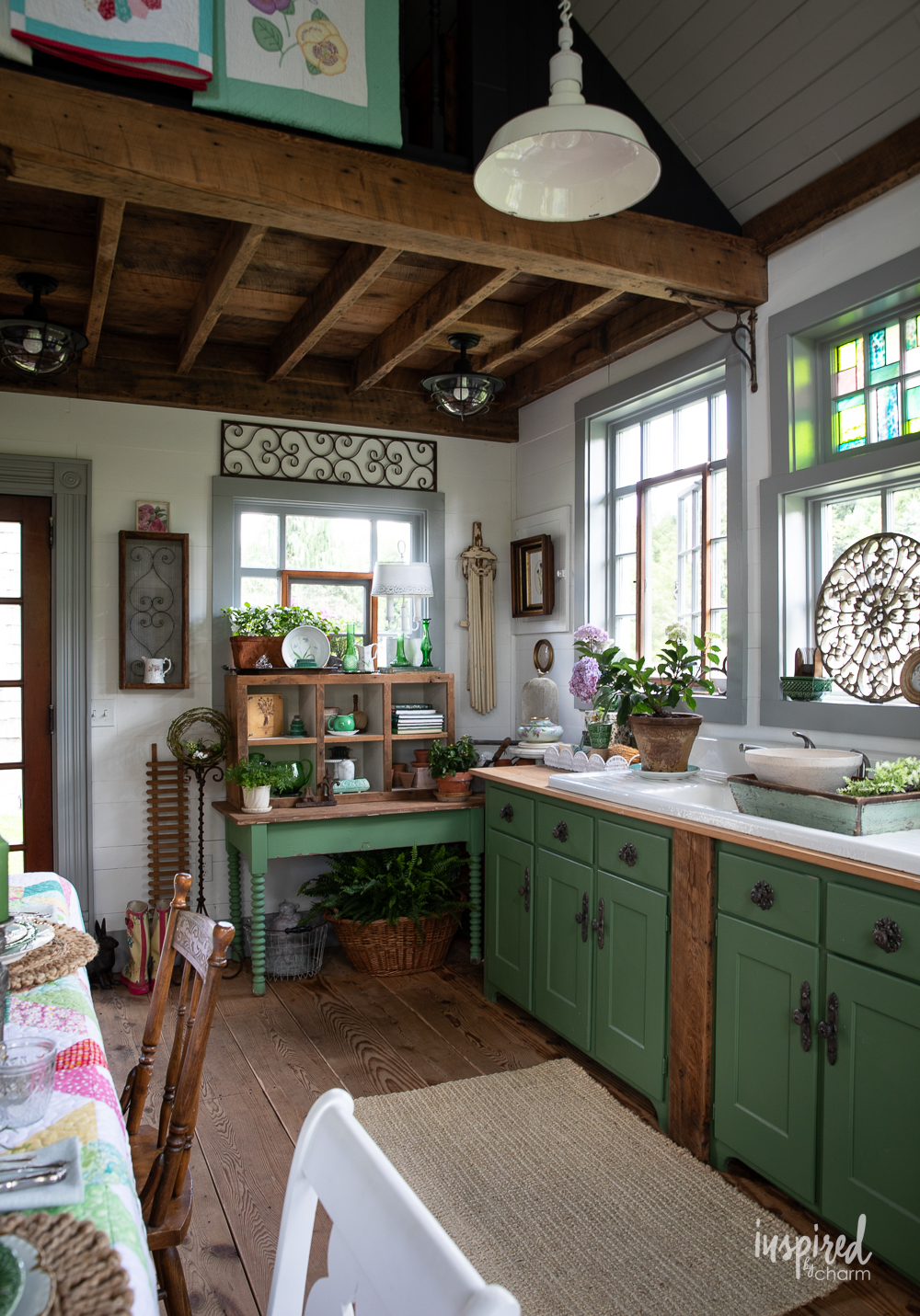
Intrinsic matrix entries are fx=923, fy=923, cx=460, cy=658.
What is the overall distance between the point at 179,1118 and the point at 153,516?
334 centimetres

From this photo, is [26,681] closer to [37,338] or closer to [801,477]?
[37,338]

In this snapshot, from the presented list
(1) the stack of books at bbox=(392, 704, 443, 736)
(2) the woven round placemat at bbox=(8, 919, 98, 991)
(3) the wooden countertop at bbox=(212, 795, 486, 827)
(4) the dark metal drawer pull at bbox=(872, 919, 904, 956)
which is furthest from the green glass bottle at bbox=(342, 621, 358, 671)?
(4) the dark metal drawer pull at bbox=(872, 919, 904, 956)

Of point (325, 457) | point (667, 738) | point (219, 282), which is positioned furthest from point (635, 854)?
point (325, 457)

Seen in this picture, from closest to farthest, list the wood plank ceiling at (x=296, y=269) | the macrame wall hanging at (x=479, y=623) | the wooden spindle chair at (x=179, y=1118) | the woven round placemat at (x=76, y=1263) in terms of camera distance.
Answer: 1. the woven round placemat at (x=76, y=1263)
2. the wooden spindle chair at (x=179, y=1118)
3. the wood plank ceiling at (x=296, y=269)
4. the macrame wall hanging at (x=479, y=623)

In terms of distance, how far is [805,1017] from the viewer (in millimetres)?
2303

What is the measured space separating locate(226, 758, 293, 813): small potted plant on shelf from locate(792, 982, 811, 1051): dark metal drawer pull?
2.48 m

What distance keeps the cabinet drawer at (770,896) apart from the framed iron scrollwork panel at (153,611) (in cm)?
286

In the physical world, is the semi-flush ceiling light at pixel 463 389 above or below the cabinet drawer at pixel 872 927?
above

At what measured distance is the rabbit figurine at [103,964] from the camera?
13.6 feet

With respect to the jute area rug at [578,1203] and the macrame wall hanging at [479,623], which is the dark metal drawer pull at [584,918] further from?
the macrame wall hanging at [479,623]

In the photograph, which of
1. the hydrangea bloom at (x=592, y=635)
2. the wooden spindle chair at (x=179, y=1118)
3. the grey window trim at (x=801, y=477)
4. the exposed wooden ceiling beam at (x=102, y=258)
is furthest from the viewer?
the hydrangea bloom at (x=592, y=635)

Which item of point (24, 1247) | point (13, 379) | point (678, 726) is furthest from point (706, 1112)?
point (13, 379)

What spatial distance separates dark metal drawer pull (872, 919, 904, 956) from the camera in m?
2.08

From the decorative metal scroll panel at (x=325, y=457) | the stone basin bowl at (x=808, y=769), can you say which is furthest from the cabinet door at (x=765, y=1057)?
the decorative metal scroll panel at (x=325, y=457)
